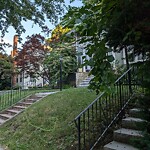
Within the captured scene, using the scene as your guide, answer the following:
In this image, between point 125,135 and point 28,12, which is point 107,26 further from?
point 28,12

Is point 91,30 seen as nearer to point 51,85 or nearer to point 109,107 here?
point 109,107

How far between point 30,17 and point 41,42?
39.2 ft

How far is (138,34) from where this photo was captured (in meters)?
1.87

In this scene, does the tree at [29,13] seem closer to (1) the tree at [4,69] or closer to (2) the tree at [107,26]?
(2) the tree at [107,26]

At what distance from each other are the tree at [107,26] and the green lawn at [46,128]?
2472 millimetres

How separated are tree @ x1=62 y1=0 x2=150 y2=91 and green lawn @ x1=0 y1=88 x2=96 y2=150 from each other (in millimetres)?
2472

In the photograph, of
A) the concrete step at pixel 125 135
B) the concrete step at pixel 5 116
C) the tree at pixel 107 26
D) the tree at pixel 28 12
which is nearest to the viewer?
the tree at pixel 107 26

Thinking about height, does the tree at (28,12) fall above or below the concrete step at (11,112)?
above

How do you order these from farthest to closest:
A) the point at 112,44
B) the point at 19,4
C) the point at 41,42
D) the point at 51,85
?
the point at 41,42, the point at 51,85, the point at 19,4, the point at 112,44

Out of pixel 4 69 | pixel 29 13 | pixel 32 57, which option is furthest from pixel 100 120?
pixel 4 69

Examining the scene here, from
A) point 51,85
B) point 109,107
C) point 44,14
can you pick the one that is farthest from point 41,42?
point 109,107

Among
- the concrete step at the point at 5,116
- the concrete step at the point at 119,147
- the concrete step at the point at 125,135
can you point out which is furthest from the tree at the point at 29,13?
the concrete step at the point at 119,147

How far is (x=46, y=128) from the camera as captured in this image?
18.7ft

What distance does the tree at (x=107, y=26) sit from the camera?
1.94 m
